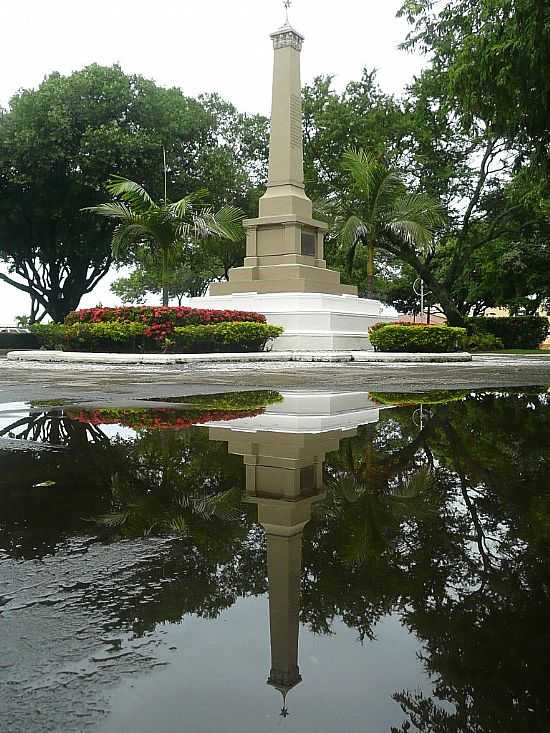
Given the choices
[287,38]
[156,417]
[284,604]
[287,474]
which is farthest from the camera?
[287,38]

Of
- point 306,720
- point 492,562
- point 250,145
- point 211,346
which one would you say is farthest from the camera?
point 250,145

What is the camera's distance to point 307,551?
2703 millimetres

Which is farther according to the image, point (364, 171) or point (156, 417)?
point (364, 171)

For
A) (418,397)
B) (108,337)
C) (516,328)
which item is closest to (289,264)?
(108,337)

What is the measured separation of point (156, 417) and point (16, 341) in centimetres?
2890

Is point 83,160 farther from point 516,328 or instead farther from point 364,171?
point 516,328

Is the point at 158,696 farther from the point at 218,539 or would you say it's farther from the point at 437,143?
the point at 437,143

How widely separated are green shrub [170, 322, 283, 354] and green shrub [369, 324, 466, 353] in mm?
3332

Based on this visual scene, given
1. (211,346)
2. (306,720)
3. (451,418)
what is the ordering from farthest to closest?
1. (211,346)
2. (451,418)
3. (306,720)

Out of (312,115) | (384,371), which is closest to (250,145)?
(312,115)

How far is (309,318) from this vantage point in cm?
2144

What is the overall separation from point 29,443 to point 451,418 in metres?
3.89

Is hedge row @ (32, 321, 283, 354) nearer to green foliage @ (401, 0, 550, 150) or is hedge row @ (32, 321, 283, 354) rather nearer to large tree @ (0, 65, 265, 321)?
green foliage @ (401, 0, 550, 150)

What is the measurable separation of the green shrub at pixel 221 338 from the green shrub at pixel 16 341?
17.0 m
